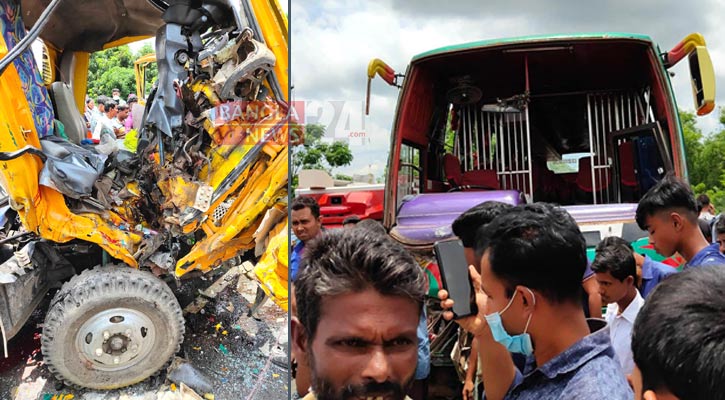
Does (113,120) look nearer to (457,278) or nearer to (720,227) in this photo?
(457,278)

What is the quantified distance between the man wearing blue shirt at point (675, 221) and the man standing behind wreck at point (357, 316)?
1335 millimetres

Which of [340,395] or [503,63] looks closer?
[340,395]

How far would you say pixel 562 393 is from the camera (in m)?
1.01

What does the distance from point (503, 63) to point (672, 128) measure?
108 centimetres

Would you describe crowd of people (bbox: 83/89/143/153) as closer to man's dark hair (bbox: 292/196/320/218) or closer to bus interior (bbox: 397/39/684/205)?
man's dark hair (bbox: 292/196/320/218)

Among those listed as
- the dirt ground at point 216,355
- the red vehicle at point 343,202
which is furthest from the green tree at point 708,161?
the dirt ground at point 216,355

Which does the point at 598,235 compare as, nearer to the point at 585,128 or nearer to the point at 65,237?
the point at 585,128

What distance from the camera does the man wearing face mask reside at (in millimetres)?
1047

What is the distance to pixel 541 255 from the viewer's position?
3.60ft

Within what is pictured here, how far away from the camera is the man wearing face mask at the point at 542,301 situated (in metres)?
1.05

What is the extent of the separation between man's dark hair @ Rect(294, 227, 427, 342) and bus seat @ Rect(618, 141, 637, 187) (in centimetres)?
298

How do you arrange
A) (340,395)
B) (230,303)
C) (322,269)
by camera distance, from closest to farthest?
(340,395) < (322,269) < (230,303)

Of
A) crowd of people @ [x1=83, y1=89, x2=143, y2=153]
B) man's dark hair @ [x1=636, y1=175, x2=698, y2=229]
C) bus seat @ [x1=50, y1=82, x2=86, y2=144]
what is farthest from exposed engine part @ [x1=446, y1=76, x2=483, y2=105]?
bus seat @ [x1=50, y1=82, x2=86, y2=144]

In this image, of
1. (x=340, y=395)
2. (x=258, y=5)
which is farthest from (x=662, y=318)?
(x=258, y=5)
